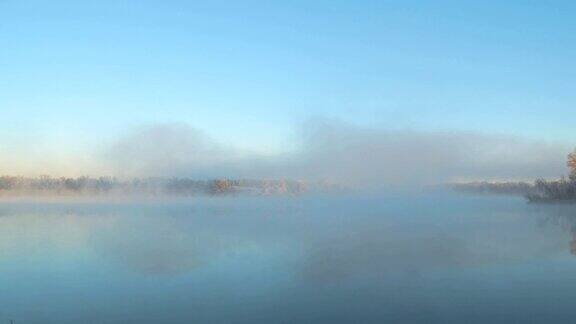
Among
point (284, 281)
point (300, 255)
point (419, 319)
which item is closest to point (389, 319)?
point (419, 319)

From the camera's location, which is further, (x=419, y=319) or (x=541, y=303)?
(x=541, y=303)

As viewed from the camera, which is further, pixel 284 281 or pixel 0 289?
pixel 284 281

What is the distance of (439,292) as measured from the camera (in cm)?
1030

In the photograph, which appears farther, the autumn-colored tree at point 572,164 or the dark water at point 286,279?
the autumn-colored tree at point 572,164

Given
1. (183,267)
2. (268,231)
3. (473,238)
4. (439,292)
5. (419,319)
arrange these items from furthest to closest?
(268,231) < (473,238) < (183,267) < (439,292) < (419,319)

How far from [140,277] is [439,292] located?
6263mm

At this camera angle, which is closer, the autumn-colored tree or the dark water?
the dark water

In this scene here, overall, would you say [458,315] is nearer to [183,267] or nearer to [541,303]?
[541,303]

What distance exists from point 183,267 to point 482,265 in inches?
286

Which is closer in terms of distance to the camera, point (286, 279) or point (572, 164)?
point (286, 279)

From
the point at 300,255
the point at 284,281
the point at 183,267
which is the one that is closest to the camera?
the point at 284,281

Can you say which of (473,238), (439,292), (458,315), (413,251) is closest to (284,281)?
(439,292)

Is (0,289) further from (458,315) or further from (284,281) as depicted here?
(458,315)

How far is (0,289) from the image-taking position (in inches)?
416
